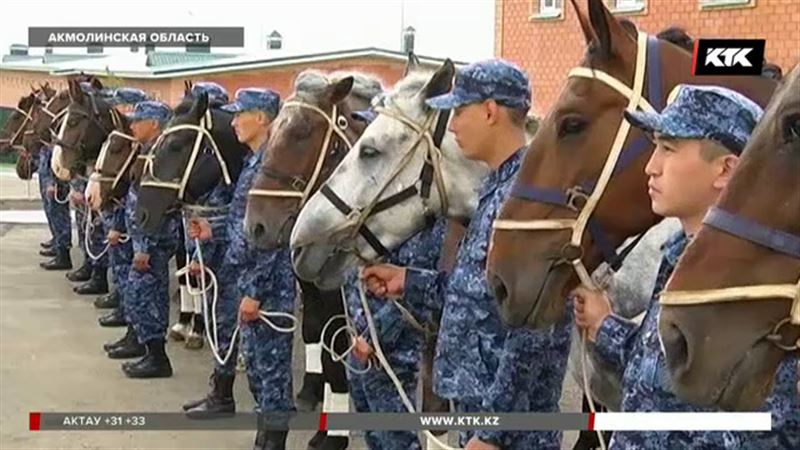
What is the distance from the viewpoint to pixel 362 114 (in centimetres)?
454

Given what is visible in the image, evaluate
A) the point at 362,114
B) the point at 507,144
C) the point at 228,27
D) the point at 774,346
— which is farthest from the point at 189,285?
the point at 228,27

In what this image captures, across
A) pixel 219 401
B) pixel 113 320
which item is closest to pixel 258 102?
pixel 219 401

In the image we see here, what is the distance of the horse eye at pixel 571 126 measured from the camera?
2.66m

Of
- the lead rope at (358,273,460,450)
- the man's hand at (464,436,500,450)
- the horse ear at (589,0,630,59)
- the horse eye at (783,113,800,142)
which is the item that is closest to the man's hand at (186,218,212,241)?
the lead rope at (358,273,460,450)

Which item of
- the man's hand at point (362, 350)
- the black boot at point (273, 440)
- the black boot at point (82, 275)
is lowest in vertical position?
the black boot at point (82, 275)

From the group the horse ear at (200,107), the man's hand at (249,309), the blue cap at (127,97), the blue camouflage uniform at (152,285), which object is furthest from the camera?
the blue cap at (127,97)

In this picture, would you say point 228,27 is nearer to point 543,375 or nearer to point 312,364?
point 312,364

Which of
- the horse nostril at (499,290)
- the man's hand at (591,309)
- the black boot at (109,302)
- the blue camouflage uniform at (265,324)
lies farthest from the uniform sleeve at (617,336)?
the black boot at (109,302)

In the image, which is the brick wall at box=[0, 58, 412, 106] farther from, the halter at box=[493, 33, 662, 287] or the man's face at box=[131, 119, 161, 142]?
the halter at box=[493, 33, 662, 287]

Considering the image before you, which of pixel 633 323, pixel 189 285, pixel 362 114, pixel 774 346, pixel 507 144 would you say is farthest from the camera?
pixel 189 285

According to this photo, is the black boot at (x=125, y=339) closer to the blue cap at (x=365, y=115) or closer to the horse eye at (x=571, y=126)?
the blue cap at (x=365, y=115)

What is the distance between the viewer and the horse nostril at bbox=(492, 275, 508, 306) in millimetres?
2615

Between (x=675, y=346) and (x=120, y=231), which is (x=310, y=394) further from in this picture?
(x=675, y=346)

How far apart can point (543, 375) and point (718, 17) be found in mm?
3132
